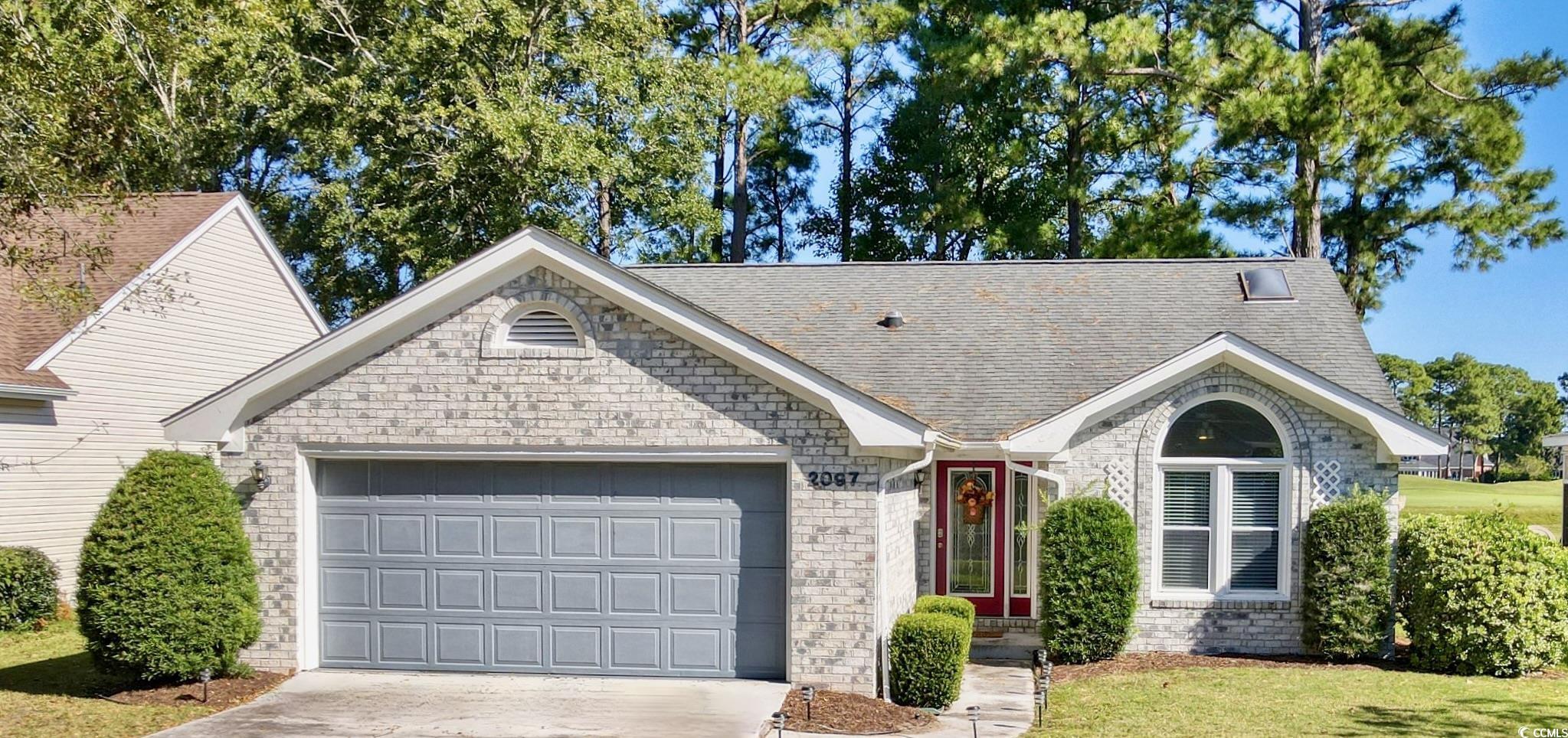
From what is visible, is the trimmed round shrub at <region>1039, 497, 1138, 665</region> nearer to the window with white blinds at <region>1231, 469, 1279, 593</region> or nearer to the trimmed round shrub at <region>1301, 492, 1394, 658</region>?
the window with white blinds at <region>1231, 469, 1279, 593</region>

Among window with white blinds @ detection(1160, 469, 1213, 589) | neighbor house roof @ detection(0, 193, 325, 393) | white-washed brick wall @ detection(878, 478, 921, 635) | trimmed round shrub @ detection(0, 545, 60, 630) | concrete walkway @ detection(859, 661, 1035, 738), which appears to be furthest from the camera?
neighbor house roof @ detection(0, 193, 325, 393)

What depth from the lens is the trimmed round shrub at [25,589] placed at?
15.1 metres

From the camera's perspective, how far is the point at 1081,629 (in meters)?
13.2

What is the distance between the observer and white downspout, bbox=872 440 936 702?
1072cm

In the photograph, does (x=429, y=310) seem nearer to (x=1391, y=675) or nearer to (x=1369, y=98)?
(x=1391, y=675)

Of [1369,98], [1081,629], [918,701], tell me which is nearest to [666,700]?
[918,701]

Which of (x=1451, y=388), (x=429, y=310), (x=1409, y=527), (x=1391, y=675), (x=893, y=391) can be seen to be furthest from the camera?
(x=1451, y=388)

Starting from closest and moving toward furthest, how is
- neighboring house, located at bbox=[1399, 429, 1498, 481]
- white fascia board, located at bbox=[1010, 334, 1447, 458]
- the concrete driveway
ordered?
the concrete driveway → white fascia board, located at bbox=[1010, 334, 1447, 458] → neighboring house, located at bbox=[1399, 429, 1498, 481]

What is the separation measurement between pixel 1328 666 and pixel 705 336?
8064 mm

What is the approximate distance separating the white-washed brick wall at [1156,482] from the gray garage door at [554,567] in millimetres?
4785

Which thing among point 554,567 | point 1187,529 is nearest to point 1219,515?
point 1187,529

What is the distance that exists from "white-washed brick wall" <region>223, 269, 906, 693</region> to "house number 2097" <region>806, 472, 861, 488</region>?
0.06 meters

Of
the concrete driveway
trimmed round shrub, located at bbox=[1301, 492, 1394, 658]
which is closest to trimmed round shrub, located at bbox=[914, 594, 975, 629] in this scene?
the concrete driveway

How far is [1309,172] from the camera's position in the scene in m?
23.8
